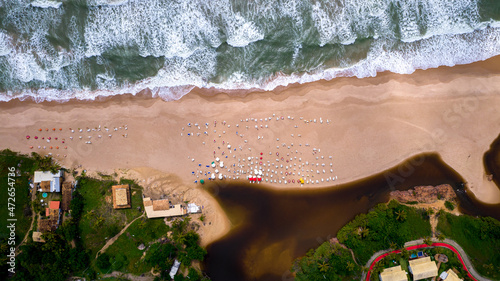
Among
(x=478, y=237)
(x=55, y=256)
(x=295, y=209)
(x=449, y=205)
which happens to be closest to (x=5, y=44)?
(x=55, y=256)

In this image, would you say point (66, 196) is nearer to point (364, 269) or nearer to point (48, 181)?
point (48, 181)

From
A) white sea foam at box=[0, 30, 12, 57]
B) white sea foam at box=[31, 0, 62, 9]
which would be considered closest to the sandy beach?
white sea foam at box=[0, 30, 12, 57]

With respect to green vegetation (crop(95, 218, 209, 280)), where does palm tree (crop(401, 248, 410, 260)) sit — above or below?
below

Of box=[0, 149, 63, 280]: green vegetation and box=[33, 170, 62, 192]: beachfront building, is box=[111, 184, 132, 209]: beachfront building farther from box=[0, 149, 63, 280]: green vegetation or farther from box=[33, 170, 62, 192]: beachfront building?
box=[0, 149, 63, 280]: green vegetation

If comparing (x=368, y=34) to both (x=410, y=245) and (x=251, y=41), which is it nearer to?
(x=251, y=41)

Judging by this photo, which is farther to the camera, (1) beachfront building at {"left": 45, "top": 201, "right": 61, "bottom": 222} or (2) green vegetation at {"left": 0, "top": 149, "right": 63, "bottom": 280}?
(2) green vegetation at {"left": 0, "top": 149, "right": 63, "bottom": 280}

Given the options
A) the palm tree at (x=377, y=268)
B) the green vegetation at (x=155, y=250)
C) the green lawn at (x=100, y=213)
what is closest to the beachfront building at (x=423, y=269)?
the palm tree at (x=377, y=268)
